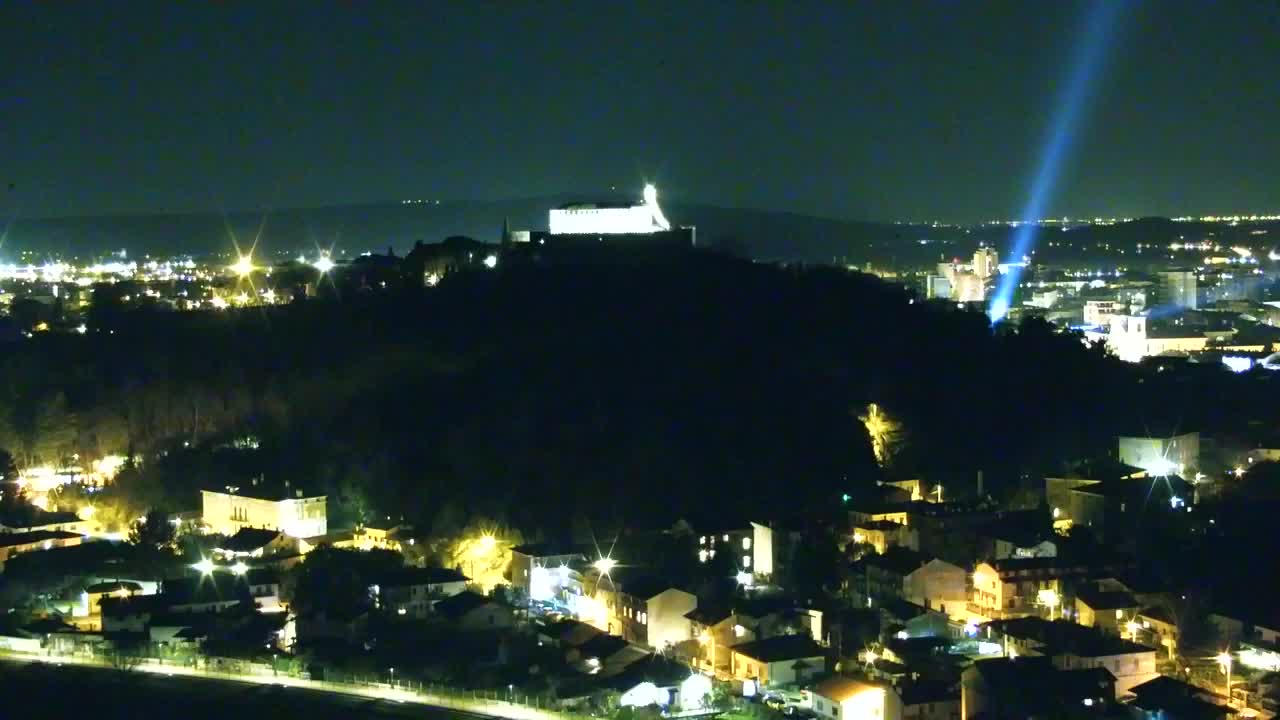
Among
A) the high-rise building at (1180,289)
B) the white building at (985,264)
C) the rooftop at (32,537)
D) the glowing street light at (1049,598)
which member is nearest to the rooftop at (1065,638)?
the glowing street light at (1049,598)

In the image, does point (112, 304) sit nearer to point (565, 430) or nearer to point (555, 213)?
point (555, 213)

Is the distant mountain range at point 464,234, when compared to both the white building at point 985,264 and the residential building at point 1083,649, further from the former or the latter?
the residential building at point 1083,649

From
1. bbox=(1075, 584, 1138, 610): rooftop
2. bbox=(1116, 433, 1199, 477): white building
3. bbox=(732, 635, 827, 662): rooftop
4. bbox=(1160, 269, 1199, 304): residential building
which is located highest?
bbox=(1160, 269, 1199, 304): residential building

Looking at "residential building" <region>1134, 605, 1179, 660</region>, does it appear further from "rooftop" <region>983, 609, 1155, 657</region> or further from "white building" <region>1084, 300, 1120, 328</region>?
"white building" <region>1084, 300, 1120, 328</region>

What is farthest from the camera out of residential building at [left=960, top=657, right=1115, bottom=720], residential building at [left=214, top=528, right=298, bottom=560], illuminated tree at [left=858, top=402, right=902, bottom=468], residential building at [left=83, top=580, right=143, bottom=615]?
illuminated tree at [left=858, top=402, right=902, bottom=468]

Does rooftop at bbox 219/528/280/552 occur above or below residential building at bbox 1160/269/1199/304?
below

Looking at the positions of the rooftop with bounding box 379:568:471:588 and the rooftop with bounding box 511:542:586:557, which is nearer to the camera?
the rooftop with bounding box 379:568:471:588

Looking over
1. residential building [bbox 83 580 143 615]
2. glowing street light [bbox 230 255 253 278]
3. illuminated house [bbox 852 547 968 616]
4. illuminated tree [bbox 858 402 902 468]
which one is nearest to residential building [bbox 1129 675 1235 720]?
illuminated house [bbox 852 547 968 616]

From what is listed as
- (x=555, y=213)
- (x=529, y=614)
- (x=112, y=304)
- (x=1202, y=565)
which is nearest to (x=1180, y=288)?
(x=555, y=213)
